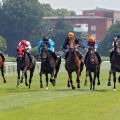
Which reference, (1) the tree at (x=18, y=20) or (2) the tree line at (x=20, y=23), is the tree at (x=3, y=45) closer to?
(2) the tree line at (x=20, y=23)

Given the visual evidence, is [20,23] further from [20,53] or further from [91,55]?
[91,55]

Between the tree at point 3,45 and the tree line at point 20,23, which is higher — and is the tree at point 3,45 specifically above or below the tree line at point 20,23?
below

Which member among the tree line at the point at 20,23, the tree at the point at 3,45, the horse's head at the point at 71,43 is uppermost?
the horse's head at the point at 71,43

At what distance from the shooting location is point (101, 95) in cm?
2277

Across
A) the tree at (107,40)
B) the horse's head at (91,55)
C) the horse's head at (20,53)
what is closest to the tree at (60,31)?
the tree at (107,40)

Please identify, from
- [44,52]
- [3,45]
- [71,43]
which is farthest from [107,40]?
[71,43]

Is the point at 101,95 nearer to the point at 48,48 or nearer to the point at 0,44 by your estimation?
the point at 48,48

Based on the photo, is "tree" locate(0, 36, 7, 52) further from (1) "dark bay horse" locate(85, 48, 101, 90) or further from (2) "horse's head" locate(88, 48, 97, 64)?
(2) "horse's head" locate(88, 48, 97, 64)

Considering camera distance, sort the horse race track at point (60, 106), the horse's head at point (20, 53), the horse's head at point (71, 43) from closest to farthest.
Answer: the horse race track at point (60, 106), the horse's head at point (71, 43), the horse's head at point (20, 53)

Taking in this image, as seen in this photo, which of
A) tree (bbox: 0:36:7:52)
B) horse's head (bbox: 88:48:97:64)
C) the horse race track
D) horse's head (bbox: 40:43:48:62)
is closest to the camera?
the horse race track

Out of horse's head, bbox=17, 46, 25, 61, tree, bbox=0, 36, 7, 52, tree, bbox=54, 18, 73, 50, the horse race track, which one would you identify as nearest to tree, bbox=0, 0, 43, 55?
tree, bbox=54, 18, 73, 50

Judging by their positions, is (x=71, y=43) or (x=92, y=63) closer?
(x=71, y=43)

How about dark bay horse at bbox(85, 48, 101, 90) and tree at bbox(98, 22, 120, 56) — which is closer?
dark bay horse at bbox(85, 48, 101, 90)

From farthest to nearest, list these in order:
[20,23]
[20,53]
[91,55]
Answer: [20,23]
[20,53]
[91,55]
